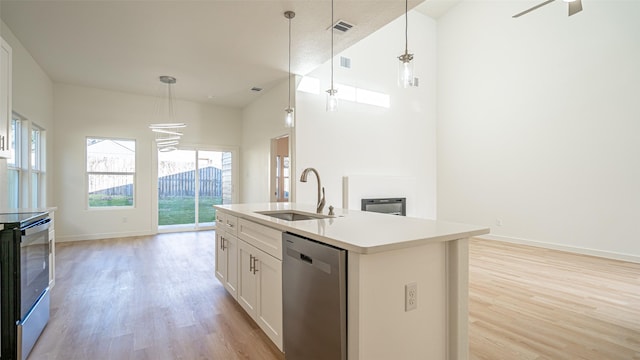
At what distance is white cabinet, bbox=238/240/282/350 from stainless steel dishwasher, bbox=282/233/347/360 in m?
0.11

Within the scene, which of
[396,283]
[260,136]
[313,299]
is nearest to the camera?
[396,283]

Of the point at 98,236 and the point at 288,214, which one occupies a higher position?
the point at 288,214

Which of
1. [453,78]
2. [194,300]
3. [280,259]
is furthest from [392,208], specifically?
[280,259]

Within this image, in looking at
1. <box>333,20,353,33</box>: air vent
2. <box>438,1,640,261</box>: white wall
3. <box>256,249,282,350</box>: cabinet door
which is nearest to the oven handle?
<box>256,249,282,350</box>: cabinet door

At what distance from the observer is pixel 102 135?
6.03 m

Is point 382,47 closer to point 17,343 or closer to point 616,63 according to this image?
point 616,63

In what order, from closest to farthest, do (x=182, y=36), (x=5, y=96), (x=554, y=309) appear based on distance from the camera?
(x=5, y=96) < (x=554, y=309) < (x=182, y=36)

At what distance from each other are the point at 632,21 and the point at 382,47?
371 centimetres

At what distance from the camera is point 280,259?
1.86m

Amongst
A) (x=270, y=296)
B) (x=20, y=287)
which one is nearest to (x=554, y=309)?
(x=270, y=296)

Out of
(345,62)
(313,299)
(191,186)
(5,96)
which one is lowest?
(313,299)

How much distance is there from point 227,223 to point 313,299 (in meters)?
1.63

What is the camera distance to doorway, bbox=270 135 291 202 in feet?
19.5

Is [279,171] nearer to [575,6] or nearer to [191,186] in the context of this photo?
[191,186]
